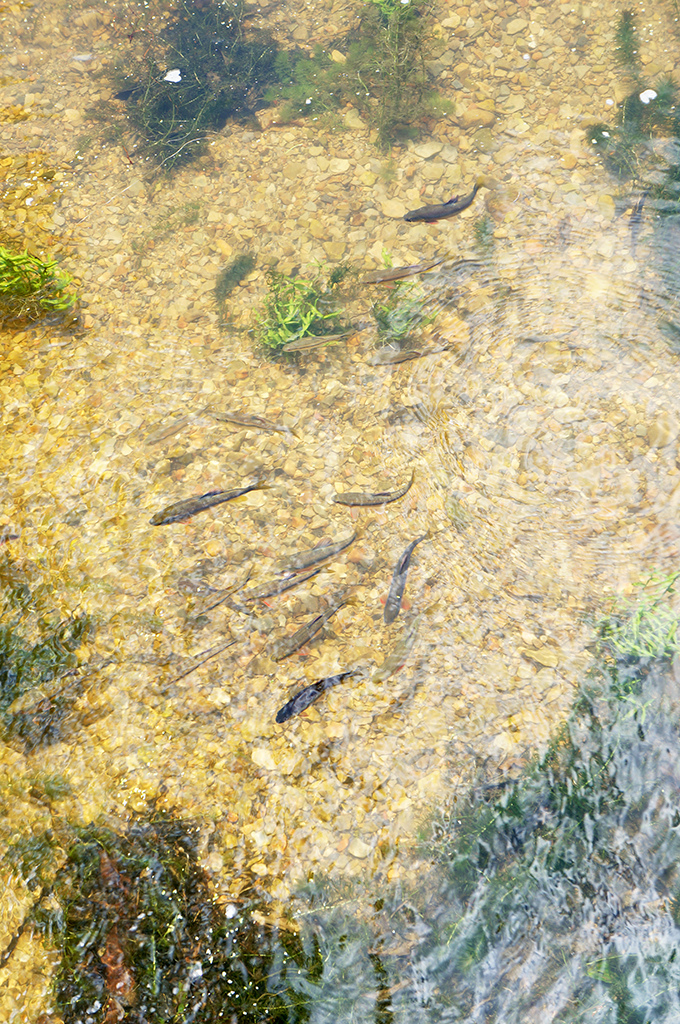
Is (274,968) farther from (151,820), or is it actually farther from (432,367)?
(432,367)

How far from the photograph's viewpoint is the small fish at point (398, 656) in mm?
3795

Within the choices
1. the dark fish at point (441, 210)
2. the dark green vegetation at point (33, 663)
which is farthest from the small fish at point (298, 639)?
the dark fish at point (441, 210)

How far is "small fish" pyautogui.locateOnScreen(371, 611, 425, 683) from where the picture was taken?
3.79 meters

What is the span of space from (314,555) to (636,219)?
420 cm

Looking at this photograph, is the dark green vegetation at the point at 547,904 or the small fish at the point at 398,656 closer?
the dark green vegetation at the point at 547,904

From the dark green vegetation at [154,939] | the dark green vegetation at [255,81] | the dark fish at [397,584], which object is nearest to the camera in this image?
the dark green vegetation at [154,939]

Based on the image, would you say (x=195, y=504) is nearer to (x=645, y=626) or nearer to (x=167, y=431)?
(x=167, y=431)

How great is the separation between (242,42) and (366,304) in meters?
4.04

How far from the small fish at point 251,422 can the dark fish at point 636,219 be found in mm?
3468

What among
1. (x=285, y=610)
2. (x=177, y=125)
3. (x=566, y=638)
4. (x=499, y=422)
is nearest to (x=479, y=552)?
(x=566, y=638)

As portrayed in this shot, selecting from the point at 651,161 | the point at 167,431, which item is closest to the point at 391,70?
the point at 651,161

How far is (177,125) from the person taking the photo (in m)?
6.27

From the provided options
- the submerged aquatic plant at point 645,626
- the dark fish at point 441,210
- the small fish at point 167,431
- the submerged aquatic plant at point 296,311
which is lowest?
the submerged aquatic plant at point 645,626

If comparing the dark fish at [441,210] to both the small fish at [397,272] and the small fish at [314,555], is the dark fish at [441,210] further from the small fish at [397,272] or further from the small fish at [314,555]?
the small fish at [314,555]
